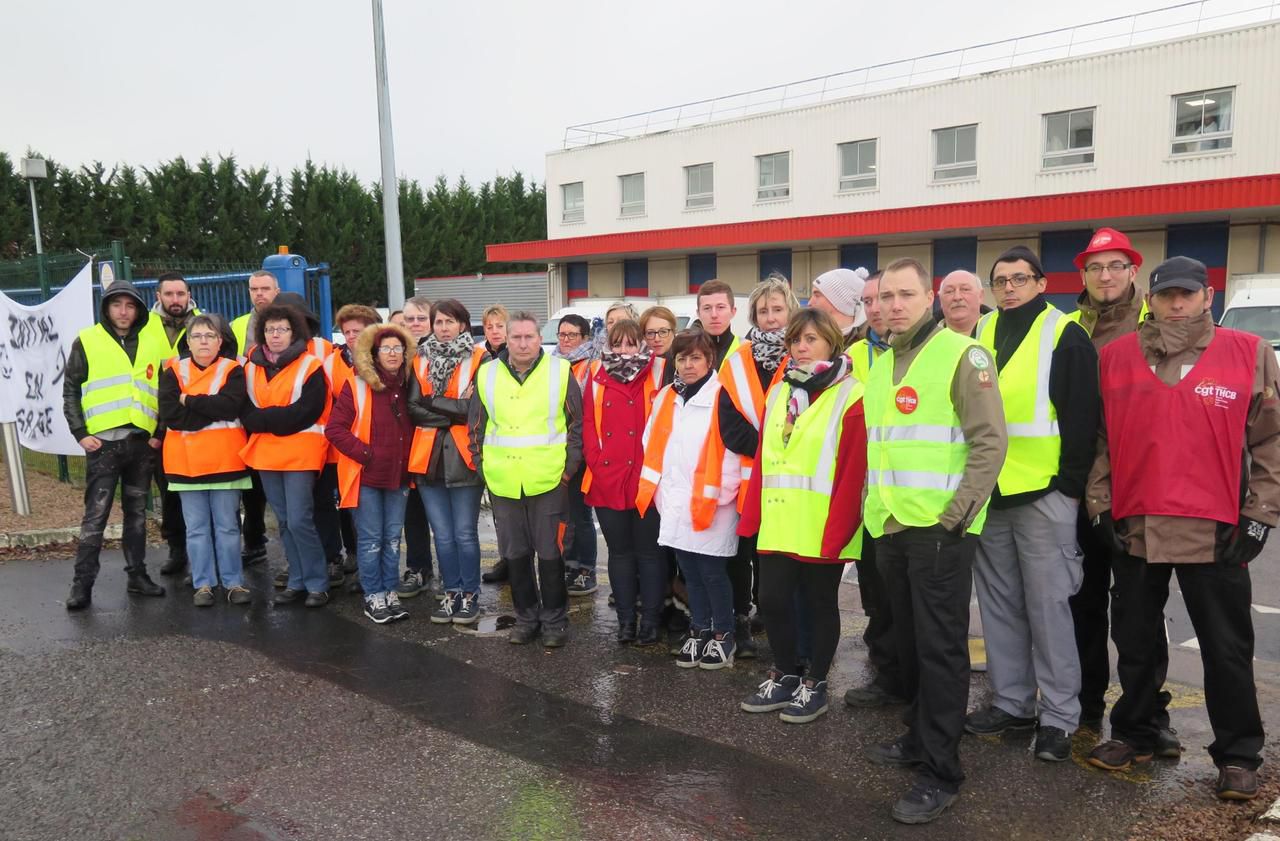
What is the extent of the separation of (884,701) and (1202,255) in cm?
2243

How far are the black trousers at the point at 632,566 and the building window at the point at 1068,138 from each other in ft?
74.9

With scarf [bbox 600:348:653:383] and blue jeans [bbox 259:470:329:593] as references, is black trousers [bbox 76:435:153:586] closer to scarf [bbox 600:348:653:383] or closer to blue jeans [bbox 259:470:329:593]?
blue jeans [bbox 259:470:329:593]

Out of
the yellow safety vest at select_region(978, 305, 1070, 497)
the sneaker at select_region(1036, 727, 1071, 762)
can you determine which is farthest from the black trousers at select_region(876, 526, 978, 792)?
the sneaker at select_region(1036, 727, 1071, 762)

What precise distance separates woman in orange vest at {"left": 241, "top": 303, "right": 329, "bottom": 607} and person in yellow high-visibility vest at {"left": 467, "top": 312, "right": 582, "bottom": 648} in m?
1.27

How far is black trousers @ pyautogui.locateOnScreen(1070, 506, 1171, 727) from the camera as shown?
14.1 ft

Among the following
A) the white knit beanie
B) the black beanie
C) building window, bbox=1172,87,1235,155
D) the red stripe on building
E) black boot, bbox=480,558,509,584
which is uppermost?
building window, bbox=1172,87,1235,155

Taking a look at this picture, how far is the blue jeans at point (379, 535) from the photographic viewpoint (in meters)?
6.07

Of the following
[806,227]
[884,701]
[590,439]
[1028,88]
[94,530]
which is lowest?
[884,701]

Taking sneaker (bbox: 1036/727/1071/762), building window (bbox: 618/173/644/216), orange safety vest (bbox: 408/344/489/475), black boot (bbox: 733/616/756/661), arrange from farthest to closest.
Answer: building window (bbox: 618/173/644/216), orange safety vest (bbox: 408/344/489/475), black boot (bbox: 733/616/756/661), sneaker (bbox: 1036/727/1071/762)

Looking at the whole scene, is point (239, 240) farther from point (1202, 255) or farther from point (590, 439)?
point (590, 439)

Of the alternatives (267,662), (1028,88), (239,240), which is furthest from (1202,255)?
(239,240)

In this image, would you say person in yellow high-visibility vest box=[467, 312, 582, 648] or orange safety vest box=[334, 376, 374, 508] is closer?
person in yellow high-visibility vest box=[467, 312, 582, 648]

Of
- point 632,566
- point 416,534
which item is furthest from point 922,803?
point 416,534

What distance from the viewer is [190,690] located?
491 cm
